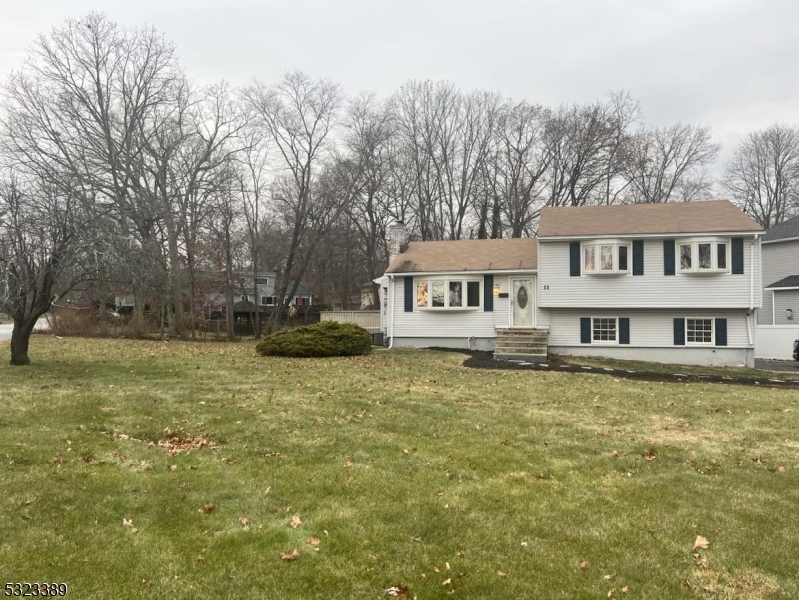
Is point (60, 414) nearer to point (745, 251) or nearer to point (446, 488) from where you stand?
point (446, 488)

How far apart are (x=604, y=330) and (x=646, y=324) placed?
4.95 ft

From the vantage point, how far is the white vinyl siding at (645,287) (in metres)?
18.9

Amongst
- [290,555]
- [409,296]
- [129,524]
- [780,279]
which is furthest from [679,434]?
[780,279]

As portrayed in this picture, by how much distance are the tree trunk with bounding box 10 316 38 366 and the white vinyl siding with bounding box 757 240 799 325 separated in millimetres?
31457

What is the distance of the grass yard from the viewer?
355 cm

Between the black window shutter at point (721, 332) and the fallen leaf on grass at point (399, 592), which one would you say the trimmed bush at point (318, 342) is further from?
the fallen leaf on grass at point (399, 592)

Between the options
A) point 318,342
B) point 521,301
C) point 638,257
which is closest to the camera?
point 318,342

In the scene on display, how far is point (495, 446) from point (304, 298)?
166 ft

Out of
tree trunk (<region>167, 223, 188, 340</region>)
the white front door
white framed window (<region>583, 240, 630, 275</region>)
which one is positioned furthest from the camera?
tree trunk (<region>167, 223, 188, 340</region>)

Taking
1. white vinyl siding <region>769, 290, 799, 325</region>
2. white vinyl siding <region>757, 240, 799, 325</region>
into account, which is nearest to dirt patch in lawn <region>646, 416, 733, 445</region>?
white vinyl siding <region>769, 290, 799, 325</region>

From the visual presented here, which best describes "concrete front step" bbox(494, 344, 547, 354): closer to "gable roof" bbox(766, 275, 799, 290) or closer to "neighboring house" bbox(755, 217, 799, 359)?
"neighboring house" bbox(755, 217, 799, 359)

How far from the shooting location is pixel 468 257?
22.5 meters

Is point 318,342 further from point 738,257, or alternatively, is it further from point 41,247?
point 738,257

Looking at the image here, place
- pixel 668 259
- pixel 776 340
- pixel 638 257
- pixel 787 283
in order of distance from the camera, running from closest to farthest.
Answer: pixel 668 259, pixel 638 257, pixel 776 340, pixel 787 283
